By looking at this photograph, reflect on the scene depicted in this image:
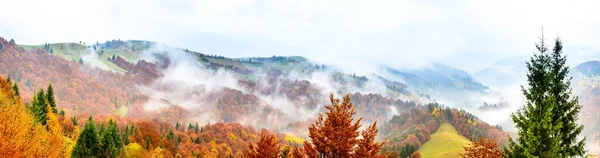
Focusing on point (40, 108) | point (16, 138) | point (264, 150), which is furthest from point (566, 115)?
point (40, 108)

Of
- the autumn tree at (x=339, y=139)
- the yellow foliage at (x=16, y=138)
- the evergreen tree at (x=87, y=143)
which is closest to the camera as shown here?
the autumn tree at (x=339, y=139)

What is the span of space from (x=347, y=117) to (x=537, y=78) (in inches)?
498

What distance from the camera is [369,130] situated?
1092 inches

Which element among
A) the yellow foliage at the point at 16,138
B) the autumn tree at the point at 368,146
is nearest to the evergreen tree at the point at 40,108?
the yellow foliage at the point at 16,138

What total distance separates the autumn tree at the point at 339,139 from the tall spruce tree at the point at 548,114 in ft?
30.0

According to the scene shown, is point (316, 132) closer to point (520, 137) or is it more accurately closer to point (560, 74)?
point (520, 137)

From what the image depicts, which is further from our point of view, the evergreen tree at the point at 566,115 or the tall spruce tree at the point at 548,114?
the evergreen tree at the point at 566,115

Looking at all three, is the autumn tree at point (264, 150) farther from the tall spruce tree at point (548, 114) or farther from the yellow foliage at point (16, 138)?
the yellow foliage at point (16, 138)

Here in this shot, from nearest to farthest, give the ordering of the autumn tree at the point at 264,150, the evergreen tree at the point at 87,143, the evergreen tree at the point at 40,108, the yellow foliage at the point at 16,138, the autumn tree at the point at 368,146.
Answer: the autumn tree at the point at 368,146
the autumn tree at the point at 264,150
the yellow foliage at the point at 16,138
the evergreen tree at the point at 87,143
the evergreen tree at the point at 40,108

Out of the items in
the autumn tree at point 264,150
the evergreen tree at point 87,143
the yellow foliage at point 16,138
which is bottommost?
the evergreen tree at point 87,143

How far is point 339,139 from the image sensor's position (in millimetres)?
27906

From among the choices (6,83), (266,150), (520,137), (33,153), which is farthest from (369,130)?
(6,83)

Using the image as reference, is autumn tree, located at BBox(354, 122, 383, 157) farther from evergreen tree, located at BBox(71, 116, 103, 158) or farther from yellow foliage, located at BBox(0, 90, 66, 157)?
evergreen tree, located at BBox(71, 116, 103, 158)

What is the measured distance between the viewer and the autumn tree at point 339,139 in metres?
27.6
